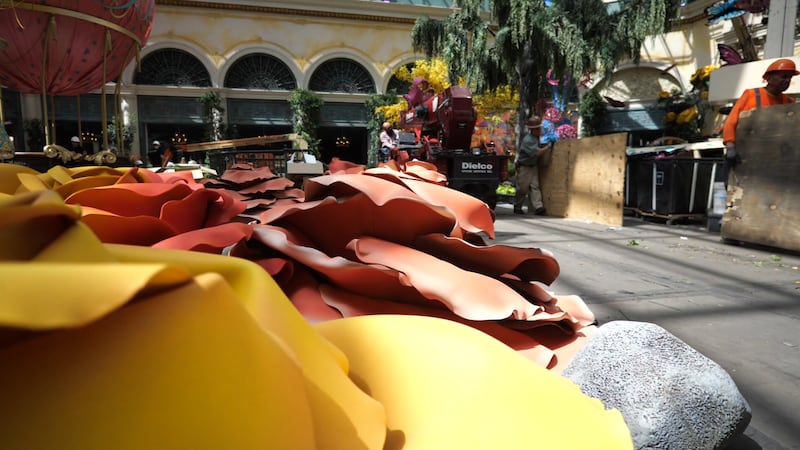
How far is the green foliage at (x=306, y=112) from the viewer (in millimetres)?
17531

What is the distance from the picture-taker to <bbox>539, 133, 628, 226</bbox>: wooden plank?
589 cm

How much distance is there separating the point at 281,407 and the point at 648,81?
22640 mm

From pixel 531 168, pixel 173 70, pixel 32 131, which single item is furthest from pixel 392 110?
pixel 32 131

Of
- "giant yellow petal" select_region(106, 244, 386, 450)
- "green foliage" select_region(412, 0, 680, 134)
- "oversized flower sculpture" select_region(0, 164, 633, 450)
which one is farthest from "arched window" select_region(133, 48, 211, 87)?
"giant yellow petal" select_region(106, 244, 386, 450)

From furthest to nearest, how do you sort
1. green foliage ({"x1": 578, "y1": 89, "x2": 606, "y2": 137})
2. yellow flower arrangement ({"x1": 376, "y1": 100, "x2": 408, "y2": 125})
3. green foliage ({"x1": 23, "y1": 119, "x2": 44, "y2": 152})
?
green foliage ({"x1": 578, "y1": 89, "x2": 606, "y2": 137}), yellow flower arrangement ({"x1": 376, "y1": 100, "x2": 408, "y2": 125}), green foliage ({"x1": 23, "y1": 119, "x2": 44, "y2": 152})

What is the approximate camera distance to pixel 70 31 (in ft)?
5.96

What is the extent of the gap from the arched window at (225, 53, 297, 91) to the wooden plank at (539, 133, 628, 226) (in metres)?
13.5

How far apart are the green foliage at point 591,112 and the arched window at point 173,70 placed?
50.9ft

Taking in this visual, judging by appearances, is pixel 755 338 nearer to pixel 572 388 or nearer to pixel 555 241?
pixel 572 388

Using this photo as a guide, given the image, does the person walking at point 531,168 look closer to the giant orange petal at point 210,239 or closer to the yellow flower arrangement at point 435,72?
the giant orange petal at point 210,239

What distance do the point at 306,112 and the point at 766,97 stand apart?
15496 millimetres

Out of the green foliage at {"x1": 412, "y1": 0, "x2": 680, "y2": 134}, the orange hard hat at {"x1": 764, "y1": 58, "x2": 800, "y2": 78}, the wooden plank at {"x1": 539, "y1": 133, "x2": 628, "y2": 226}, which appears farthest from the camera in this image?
the green foliage at {"x1": 412, "y1": 0, "x2": 680, "y2": 134}

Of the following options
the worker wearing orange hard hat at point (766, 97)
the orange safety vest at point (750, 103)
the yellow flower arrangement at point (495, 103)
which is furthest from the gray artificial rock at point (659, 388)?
the yellow flower arrangement at point (495, 103)

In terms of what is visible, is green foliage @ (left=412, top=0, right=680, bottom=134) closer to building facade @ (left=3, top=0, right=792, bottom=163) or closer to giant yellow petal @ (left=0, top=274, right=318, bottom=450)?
building facade @ (left=3, top=0, right=792, bottom=163)
